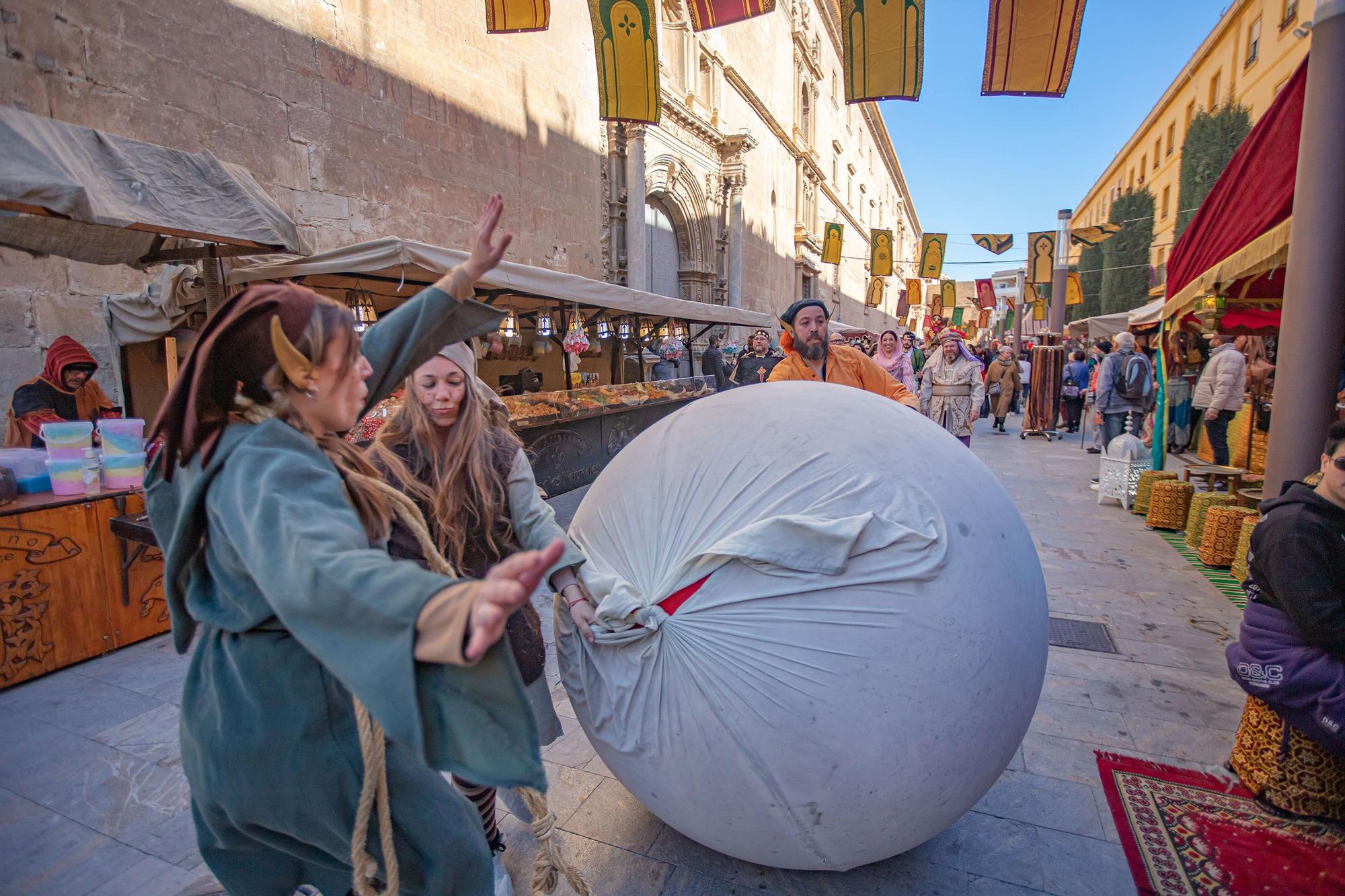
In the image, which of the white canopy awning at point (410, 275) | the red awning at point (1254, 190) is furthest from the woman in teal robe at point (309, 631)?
the red awning at point (1254, 190)

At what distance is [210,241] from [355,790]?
5.14 metres

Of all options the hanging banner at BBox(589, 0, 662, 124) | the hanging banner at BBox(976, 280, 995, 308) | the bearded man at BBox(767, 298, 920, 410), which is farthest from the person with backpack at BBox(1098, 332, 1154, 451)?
the hanging banner at BBox(976, 280, 995, 308)

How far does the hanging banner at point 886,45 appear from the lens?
8359mm

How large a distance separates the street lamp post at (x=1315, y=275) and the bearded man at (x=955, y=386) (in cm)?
425

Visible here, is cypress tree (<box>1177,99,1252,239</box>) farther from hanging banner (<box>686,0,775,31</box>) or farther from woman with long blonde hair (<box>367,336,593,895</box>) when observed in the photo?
woman with long blonde hair (<box>367,336,593,895</box>)

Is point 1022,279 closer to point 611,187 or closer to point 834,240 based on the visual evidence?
point 834,240

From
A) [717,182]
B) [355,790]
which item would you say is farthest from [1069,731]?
[717,182]

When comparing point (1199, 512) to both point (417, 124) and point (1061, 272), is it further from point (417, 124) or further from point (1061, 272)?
point (1061, 272)

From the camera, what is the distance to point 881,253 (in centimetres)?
2453

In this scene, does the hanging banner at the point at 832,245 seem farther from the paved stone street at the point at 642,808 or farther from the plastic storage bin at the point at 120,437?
the plastic storage bin at the point at 120,437

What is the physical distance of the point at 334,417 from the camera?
1.21 metres

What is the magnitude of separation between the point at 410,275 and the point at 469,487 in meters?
6.64

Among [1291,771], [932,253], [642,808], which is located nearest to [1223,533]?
[1291,771]

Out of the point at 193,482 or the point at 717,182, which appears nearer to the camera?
the point at 193,482
